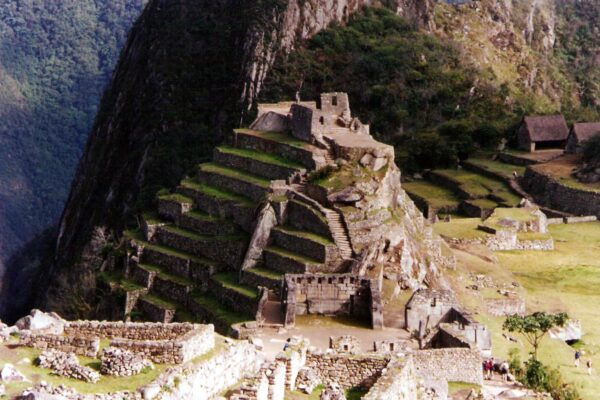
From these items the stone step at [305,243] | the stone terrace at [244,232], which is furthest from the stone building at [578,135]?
the stone step at [305,243]

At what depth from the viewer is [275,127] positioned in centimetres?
5931

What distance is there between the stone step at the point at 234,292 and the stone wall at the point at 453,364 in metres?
13.1

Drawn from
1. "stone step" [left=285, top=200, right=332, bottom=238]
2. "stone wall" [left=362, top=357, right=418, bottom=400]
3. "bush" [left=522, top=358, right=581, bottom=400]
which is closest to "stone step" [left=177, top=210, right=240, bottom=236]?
"stone step" [left=285, top=200, right=332, bottom=238]

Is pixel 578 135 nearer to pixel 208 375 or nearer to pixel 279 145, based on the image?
pixel 279 145

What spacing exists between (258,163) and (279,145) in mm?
1156

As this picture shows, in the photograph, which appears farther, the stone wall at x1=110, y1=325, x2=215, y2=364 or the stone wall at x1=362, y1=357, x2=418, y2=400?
the stone wall at x1=362, y1=357, x2=418, y2=400

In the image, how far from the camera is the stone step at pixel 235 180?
5250cm

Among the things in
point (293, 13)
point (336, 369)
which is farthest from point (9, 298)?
point (336, 369)

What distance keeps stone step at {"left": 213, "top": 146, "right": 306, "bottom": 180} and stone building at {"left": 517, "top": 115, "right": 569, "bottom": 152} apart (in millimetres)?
43265

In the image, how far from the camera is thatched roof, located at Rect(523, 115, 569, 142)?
325ft

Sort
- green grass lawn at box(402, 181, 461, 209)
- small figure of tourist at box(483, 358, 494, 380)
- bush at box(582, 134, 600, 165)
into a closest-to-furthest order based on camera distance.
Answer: small figure of tourist at box(483, 358, 494, 380) < green grass lawn at box(402, 181, 461, 209) < bush at box(582, 134, 600, 165)

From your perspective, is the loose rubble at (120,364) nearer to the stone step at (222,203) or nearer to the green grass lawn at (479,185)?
the stone step at (222,203)

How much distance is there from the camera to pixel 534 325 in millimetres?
41625

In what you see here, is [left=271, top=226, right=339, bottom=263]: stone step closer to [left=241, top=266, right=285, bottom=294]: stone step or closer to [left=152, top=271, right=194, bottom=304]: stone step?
[left=241, top=266, right=285, bottom=294]: stone step
